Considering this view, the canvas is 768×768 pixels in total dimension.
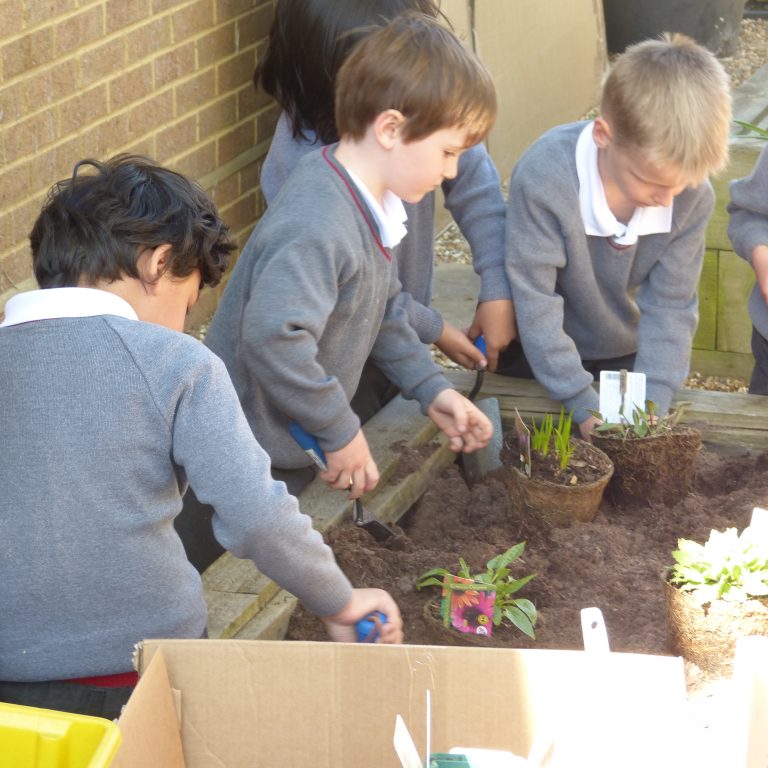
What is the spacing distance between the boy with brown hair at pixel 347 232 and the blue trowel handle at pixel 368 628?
534 mm

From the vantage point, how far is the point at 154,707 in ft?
4.17

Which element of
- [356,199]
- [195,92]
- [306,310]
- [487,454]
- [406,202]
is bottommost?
[487,454]

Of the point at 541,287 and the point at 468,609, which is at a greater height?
the point at 541,287

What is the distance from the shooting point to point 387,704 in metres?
1.34

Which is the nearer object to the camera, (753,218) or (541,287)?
(541,287)

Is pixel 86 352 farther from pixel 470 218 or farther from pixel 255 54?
pixel 255 54

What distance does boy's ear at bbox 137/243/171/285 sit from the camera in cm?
168

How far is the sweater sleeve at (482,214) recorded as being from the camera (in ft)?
9.48

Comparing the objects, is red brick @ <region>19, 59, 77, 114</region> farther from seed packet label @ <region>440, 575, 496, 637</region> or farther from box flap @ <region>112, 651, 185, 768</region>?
box flap @ <region>112, 651, 185, 768</region>

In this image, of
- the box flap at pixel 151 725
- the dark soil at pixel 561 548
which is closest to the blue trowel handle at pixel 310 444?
the dark soil at pixel 561 548

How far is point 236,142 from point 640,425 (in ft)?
7.78

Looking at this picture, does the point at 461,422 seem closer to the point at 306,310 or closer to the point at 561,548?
the point at 561,548

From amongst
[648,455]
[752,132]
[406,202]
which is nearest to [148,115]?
[406,202]

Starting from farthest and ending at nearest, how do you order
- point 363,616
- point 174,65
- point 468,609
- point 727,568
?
point 174,65 < point 468,609 < point 727,568 < point 363,616
